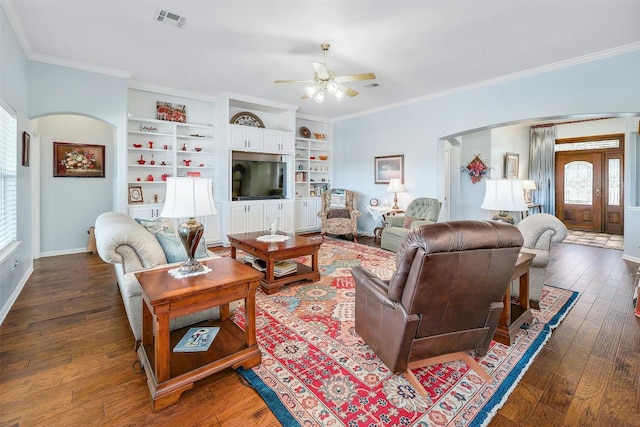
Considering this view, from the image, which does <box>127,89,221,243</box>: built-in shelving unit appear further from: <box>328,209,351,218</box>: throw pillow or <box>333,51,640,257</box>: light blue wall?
<box>333,51,640,257</box>: light blue wall

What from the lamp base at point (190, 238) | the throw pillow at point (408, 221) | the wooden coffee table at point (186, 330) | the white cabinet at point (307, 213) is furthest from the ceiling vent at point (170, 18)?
the white cabinet at point (307, 213)

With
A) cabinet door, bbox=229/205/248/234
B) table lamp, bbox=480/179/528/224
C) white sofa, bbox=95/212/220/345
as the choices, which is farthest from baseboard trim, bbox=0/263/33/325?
table lamp, bbox=480/179/528/224

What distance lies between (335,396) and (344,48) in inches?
140

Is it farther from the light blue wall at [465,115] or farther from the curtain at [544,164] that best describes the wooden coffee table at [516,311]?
the curtain at [544,164]

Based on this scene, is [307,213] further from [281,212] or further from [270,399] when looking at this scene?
[270,399]

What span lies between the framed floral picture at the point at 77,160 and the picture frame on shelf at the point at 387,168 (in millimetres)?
5244

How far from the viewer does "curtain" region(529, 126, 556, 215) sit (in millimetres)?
8203

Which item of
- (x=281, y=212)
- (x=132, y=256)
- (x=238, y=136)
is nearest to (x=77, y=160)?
(x=238, y=136)

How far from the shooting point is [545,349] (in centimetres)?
221

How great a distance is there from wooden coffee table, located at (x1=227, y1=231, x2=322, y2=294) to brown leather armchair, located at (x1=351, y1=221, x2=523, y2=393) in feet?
5.01

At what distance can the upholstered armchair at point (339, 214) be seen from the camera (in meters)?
6.06

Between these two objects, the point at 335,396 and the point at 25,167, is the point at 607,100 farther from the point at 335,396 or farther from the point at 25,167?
the point at 25,167

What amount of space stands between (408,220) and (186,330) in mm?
4059

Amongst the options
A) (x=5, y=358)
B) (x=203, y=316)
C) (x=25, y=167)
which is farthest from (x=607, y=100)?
(x=25, y=167)
